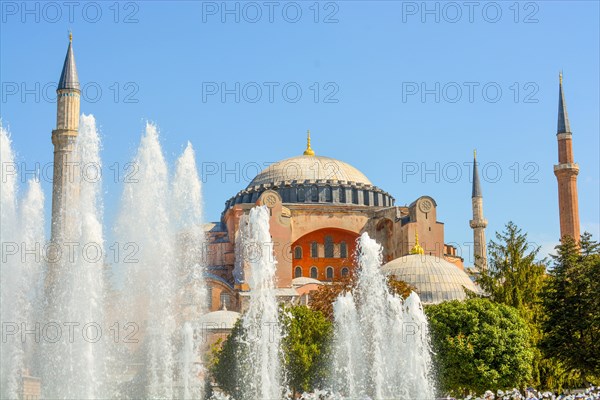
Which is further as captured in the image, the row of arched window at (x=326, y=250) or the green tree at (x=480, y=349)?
the row of arched window at (x=326, y=250)

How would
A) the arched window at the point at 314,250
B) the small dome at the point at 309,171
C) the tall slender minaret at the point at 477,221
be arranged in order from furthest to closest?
1. the tall slender minaret at the point at 477,221
2. the small dome at the point at 309,171
3. the arched window at the point at 314,250

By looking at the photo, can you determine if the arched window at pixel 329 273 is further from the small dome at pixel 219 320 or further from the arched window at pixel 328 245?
the small dome at pixel 219 320

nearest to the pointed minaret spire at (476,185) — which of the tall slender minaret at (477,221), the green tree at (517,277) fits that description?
the tall slender minaret at (477,221)

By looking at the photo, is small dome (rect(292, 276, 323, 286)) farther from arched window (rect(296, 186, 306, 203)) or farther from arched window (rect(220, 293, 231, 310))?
arched window (rect(296, 186, 306, 203))

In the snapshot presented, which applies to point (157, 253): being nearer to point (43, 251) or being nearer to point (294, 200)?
point (43, 251)

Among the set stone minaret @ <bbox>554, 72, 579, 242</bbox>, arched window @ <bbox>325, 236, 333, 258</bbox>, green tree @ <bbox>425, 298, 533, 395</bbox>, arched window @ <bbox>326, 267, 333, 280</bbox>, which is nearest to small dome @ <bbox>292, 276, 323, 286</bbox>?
arched window @ <bbox>326, 267, 333, 280</bbox>

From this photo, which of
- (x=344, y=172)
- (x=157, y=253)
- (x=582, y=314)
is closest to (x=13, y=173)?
(x=157, y=253)
